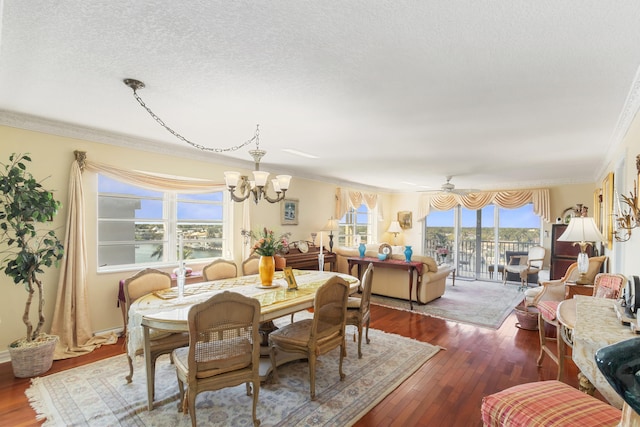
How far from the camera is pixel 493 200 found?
7844mm

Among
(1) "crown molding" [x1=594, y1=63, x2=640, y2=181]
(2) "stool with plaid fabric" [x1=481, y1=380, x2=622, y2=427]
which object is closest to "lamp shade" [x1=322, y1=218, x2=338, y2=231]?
(1) "crown molding" [x1=594, y1=63, x2=640, y2=181]

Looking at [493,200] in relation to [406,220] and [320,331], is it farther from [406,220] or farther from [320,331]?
[320,331]

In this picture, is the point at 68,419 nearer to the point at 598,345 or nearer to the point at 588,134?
the point at 598,345

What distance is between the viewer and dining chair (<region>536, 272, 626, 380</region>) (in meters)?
2.51

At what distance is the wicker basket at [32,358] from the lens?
9.13 ft

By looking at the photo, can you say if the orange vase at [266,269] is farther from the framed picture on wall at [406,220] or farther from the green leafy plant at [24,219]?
the framed picture on wall at [406,220]

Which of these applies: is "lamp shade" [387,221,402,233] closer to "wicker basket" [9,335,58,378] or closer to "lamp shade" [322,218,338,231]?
"lamp shade" [322,218,338,231]

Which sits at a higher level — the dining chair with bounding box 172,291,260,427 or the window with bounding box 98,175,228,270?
the window with bounding box 98,175,228,270

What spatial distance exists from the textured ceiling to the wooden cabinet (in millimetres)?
2512

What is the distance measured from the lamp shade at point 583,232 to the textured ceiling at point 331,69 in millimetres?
973

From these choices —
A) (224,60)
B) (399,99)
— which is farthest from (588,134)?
(224,60)

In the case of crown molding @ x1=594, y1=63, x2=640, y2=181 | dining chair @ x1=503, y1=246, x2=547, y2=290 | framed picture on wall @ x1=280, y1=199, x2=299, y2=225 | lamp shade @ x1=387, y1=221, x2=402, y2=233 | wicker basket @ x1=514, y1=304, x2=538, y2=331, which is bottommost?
wicker basket @ x1=514, y1=304, x2=538, y2=331

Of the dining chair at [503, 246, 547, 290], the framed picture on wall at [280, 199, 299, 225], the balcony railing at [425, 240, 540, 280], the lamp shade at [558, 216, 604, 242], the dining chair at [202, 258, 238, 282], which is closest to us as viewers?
the lamp shade at [558, 216, 604, 242]

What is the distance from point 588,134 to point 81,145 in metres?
5.71
